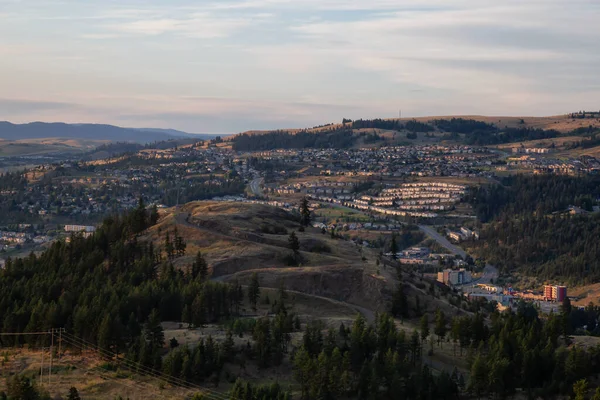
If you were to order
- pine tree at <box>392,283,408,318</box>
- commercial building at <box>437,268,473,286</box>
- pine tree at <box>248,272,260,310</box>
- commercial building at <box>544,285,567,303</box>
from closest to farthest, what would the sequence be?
pine tree at <box>248,272,260,310</box> → pine tree at <box>392,283,408,318</box> → commercial building at <box>544,285,567,303</box> → commercial building at <box>437,268,473,286</box>

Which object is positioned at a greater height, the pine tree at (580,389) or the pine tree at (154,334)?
the pine tree at (154,334)

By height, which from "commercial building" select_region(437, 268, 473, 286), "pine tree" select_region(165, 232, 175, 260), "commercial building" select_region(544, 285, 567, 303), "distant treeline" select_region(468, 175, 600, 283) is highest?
"pine tree" select_region(165, 232, 175, 260)

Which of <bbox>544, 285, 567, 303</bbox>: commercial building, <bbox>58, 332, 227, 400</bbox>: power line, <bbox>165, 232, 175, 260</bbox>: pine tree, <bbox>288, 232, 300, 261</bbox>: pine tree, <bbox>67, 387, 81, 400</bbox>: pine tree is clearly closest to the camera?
<bbox>67, 387, 81, 400</bbox>: pine tree

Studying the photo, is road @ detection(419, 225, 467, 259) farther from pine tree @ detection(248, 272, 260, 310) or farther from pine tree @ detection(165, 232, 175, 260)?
pine tree @ detection(248, 272, 260, 310)

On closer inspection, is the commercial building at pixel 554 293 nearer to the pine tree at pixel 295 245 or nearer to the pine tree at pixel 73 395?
the pine tree at pixel 295 245

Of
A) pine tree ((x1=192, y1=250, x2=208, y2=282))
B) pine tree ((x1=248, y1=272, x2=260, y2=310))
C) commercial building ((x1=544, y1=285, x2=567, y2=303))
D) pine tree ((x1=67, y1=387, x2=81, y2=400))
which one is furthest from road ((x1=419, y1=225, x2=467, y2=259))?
pine tree ((x1=67, y1=387, x2=81, y2=400))

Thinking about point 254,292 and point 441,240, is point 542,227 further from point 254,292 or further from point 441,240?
point 254,292

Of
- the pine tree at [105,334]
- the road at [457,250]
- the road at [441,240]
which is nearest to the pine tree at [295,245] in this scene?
the pine tree at [105,334]

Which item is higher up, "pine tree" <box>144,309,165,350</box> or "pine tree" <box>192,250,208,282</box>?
"pine tree" <box>192,250,208,282</box>

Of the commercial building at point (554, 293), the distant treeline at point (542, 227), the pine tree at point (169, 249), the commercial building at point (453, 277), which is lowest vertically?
the commercial building at point (554, 293)
